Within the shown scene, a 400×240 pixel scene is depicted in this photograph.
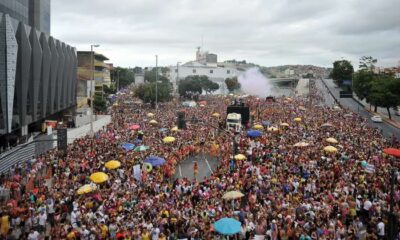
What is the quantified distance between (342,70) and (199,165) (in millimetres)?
95429

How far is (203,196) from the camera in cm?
1852

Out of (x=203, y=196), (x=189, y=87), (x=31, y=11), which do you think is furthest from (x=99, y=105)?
(x=203, y=196)

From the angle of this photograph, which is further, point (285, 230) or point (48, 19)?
point (48, 19)

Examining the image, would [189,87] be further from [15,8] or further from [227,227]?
[227,227]

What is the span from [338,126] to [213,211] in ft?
99.9

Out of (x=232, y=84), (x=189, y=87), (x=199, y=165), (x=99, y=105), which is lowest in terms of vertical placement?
(x=199, y=165)

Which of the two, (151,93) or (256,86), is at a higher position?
(256,86)

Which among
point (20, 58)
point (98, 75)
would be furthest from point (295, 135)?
point (98, 75)

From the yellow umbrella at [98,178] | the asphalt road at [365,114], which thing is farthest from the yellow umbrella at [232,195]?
the asphalt road at [365,114]

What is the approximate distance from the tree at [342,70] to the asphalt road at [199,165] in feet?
297

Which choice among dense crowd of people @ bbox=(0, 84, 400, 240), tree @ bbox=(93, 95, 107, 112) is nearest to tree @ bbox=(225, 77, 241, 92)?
tree @ bbox=(93, 95, 107, 112)

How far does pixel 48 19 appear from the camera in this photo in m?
70.4

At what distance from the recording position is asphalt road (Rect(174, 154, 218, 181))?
26.3m

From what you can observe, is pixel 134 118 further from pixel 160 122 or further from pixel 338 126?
pixel 338 126
